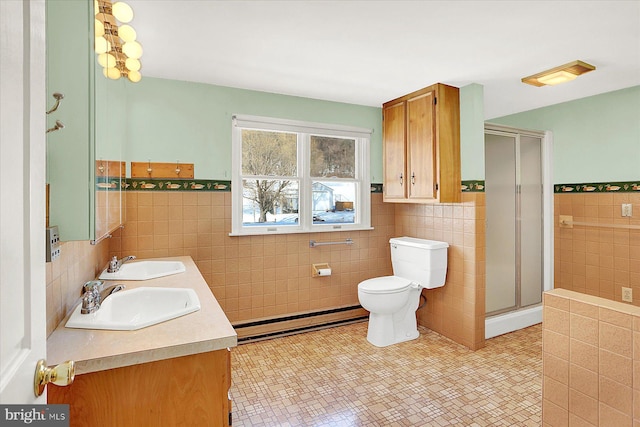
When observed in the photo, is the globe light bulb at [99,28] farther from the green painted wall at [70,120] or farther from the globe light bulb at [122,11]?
the globe light bulb at [122,11]

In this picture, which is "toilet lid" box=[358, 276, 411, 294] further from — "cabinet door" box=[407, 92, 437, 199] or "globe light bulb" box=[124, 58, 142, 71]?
"globe light bulb" box=[124, 58, 142, 71]

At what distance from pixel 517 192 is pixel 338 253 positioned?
190 cm

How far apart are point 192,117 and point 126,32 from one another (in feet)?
3.98

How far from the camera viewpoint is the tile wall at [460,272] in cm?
285

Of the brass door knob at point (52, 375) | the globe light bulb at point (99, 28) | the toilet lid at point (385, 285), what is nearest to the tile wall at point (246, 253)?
the toilet lid at point (385, 285)

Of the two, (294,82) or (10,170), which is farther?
(294,82)

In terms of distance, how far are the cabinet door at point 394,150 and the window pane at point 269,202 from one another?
37.3 inches

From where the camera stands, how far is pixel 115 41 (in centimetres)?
157

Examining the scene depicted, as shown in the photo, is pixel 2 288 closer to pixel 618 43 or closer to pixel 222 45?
pixel 222 45

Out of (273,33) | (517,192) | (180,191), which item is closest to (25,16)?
(273,33)

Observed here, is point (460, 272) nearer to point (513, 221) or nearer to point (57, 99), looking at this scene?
point (513, 221)

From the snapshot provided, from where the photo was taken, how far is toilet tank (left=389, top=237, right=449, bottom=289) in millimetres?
2971

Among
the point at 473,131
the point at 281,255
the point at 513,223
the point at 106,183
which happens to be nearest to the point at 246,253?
the point at 281,255

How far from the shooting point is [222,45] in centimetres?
217
